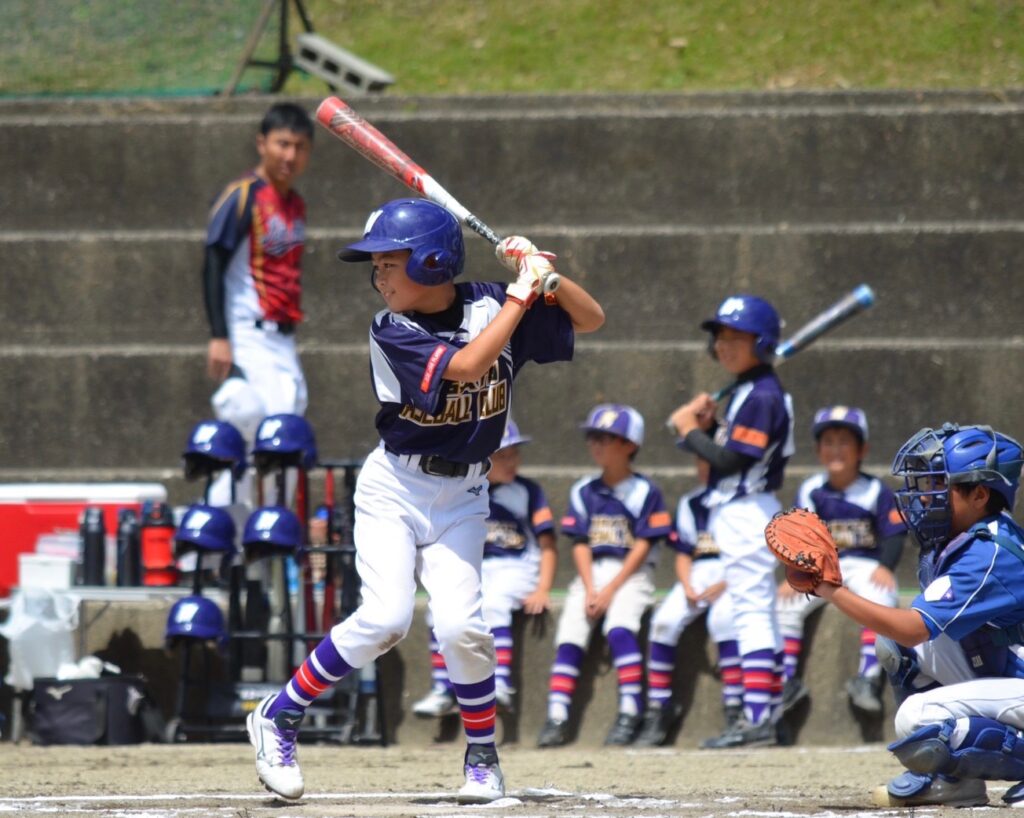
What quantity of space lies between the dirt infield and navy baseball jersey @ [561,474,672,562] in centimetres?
88

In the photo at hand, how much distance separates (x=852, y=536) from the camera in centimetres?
689

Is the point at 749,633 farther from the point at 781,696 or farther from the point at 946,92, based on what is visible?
the point at 946,92

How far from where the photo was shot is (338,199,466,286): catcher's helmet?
4.45m

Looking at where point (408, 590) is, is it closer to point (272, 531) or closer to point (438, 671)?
point (272, 531)

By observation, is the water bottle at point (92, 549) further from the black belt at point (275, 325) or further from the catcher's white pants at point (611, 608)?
the catcher's white pants at point (611, 608)

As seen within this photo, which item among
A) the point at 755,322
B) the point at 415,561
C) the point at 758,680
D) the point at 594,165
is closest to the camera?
the point at 415,561

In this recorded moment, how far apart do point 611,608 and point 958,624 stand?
9.53ft

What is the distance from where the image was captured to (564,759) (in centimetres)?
615

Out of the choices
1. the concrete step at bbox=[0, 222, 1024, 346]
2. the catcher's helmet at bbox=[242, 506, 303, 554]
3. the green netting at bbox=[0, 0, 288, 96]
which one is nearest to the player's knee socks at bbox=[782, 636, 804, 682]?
the catcher's helmet at bbox=[242, 506, 303, 554]

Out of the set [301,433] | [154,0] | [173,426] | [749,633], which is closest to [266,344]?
[301,433]

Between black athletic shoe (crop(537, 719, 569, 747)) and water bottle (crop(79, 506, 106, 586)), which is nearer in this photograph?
black athletic shoe (crop(537, 719, 569, 747))

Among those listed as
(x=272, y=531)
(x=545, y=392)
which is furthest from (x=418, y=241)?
(x=545, y=392)

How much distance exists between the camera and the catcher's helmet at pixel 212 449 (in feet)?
22.8

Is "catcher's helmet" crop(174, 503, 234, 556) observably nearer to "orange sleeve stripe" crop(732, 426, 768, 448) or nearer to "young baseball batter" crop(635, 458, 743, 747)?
"young baseball batter" crop(635, 458, 743, 747)
